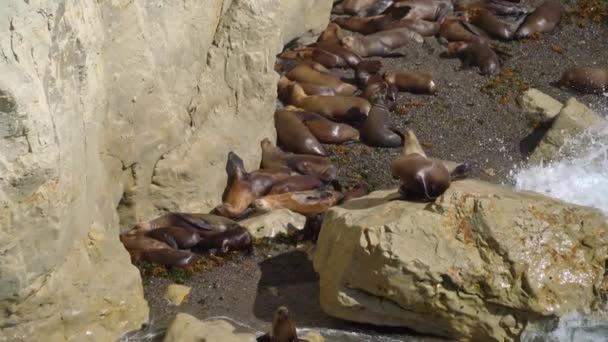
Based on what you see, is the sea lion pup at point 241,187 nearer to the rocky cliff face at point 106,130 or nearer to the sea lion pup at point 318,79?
the rocky cliff face at point 106,130

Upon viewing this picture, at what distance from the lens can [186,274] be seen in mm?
8742

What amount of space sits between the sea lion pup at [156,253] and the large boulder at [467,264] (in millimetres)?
1259

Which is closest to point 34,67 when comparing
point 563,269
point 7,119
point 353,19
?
point 7,119

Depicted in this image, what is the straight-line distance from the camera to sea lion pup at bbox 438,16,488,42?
521 inches

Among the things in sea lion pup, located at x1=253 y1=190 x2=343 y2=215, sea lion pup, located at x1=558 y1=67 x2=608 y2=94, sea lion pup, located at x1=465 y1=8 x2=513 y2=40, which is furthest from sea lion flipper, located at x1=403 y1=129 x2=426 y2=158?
sea lion pup, located at x1=465 y1=8 x2=513 y2=40

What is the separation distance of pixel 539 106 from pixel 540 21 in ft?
6.83

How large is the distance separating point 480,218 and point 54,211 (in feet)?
9.70

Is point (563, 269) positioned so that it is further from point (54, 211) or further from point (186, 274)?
point (54, 211)

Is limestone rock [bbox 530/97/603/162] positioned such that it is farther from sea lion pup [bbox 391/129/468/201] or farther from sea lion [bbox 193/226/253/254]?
sea lion [bbox 193/226/253/254]

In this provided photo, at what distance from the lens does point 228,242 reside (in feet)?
29.6

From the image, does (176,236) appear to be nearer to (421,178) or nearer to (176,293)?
(176,293)

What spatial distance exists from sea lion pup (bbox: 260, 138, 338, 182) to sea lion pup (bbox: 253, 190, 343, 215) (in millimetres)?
428

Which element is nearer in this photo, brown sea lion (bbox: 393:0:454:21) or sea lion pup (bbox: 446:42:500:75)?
sea lion pup (bbox: 446:42:500:75)

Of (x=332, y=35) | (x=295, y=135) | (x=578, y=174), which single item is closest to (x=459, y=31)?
(x=332, y=35)
